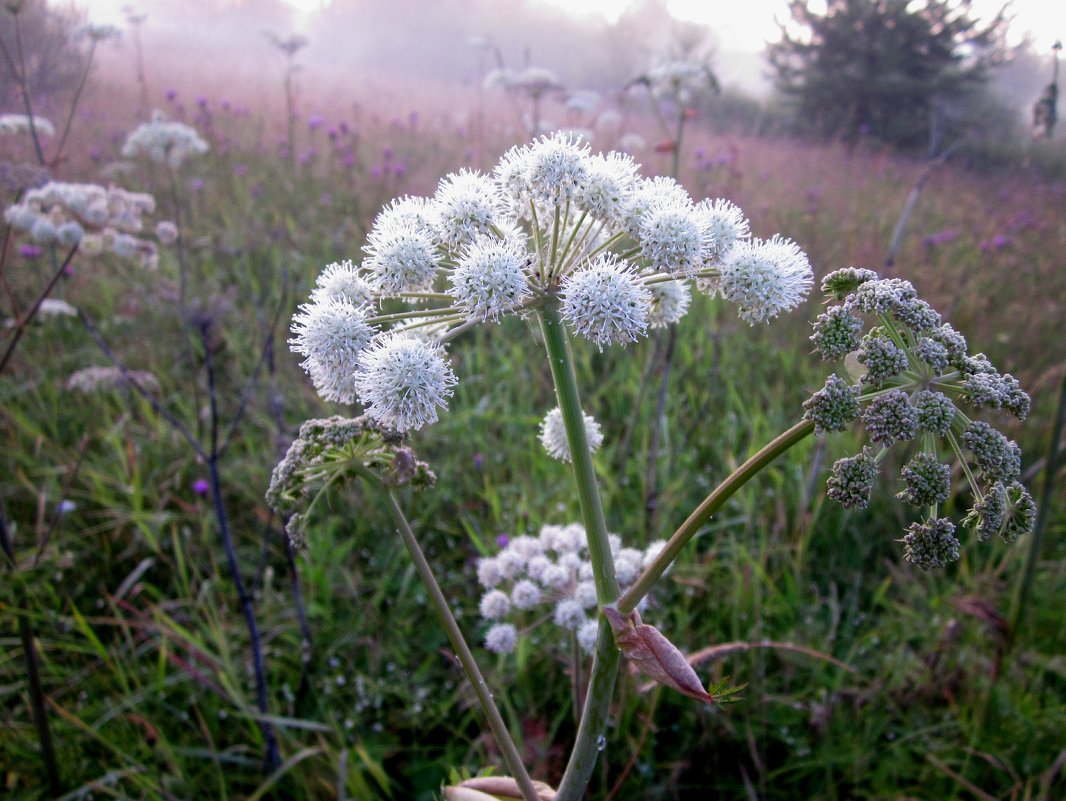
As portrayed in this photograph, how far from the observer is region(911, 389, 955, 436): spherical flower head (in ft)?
3.45

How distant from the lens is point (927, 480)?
3.51 ft

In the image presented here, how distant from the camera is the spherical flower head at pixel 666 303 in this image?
5.12ft

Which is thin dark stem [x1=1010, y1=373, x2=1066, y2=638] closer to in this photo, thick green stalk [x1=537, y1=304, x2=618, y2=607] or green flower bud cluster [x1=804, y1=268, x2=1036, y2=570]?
green flower bud cluster [x1=804, y1=268, x2=1036, y2=570]

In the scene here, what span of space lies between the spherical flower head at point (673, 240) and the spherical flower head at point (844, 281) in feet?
0.77

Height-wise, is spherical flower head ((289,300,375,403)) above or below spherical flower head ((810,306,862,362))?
below

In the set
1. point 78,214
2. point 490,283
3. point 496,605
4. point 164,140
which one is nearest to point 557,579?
point 496,605

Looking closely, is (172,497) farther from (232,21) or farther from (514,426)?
(232,21)

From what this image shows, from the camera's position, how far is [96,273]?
5828 mm

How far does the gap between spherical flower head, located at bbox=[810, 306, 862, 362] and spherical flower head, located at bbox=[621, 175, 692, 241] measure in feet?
1.26

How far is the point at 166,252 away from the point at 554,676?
5.45m

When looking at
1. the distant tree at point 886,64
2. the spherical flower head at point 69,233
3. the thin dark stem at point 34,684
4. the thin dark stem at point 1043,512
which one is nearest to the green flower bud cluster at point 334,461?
the thin dark stem at point 34,684

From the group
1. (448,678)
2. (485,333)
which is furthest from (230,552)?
(485,333)

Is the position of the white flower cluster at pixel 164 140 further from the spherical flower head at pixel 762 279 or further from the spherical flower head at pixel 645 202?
the spherical flower head at pixel 762 279

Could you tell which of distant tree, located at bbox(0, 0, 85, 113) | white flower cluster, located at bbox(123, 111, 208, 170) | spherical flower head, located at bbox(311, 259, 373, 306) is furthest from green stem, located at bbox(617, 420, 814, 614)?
distant tree, located at bbox(0, 0, 85, 113)
